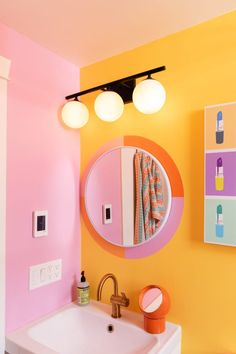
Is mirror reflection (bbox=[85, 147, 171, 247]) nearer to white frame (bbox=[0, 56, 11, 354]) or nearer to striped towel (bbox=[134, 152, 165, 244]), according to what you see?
striped towel (bbox=[134, 152, 165, 244])

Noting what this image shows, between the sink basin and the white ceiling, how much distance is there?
4.69ft

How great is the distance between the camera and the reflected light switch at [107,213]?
156 cm

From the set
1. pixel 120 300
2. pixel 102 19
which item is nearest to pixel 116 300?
pixel 120 300

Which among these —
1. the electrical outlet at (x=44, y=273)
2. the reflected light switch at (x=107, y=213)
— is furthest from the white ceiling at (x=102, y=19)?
the electrical outlet at (x=44, y=273)

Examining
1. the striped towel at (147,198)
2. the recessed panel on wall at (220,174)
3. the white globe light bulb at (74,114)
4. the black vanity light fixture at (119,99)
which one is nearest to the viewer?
the recessed panel on wall at (220,174)

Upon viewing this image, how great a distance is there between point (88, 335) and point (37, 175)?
0.89 metres

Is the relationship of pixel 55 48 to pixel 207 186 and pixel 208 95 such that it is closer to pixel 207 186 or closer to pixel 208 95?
pixel 208 95

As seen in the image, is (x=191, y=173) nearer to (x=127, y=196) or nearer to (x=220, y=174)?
(x=220, y=174)

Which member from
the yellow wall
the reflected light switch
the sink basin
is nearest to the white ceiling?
the yellow wall

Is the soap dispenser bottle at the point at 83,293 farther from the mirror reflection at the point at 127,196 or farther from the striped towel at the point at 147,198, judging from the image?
the striped towel at the point at 147,198

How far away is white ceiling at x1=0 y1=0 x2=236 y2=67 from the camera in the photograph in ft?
3.77

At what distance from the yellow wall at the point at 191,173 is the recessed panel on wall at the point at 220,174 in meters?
0.06

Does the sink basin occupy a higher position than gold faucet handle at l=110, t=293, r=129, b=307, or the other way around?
gold faucet handle at l=110, t=293, r=129, b=307

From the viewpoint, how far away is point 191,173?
1.30 m
